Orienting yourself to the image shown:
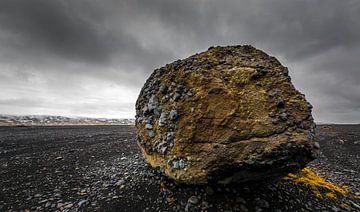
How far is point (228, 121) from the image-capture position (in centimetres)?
460

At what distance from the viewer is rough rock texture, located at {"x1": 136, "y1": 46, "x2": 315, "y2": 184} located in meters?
4.18

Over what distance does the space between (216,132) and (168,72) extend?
2477mm

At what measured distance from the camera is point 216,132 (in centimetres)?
466

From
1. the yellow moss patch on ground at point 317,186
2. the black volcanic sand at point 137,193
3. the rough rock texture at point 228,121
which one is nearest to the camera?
the rough rock texture at point 228,121

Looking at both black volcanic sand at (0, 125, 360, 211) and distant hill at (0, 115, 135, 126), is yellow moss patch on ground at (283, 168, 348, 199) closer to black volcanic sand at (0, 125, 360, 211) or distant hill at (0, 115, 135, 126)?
black volcanic sand at (0, 125, 360, 211)

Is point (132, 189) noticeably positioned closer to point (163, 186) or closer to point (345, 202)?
point (163, 186)

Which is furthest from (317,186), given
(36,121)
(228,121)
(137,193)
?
(36,121)

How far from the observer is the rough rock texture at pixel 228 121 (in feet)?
13.7

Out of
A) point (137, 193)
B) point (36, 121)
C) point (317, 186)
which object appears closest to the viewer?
point (137, 193)

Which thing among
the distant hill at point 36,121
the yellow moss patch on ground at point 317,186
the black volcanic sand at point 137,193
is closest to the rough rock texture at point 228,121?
the black volcanic sand at point 137,193

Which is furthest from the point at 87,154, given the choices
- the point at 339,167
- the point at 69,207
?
the point at 339,167

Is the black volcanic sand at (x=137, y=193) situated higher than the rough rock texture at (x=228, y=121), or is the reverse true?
the rough rock texture at (x=228, y=121)

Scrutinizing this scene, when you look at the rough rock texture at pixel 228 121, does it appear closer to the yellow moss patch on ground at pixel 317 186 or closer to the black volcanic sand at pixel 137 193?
the black volcanic sand at pixel 137 193

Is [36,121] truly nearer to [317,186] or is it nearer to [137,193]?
[137,193]
